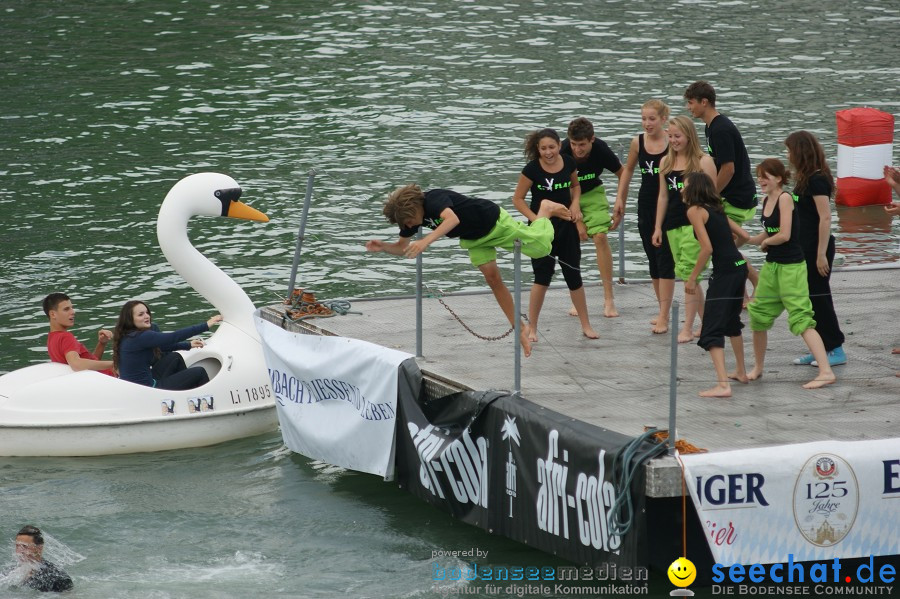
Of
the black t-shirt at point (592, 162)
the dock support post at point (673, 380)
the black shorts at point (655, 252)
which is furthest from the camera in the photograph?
the black t-shirt at point (592, 162)

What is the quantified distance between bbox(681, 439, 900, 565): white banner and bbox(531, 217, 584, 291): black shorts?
3343 mm

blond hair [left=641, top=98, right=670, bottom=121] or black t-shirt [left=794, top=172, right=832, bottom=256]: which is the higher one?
blond hair [left=641, top=98, right=670, bottom=121]

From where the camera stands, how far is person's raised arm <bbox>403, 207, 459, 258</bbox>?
31.0 feet

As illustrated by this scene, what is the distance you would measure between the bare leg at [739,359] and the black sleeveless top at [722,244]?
0.53 m

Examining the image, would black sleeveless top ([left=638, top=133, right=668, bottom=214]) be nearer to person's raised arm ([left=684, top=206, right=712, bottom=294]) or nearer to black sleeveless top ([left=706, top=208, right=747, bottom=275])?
person's raised arm ([left=684, top=206, right=712, bottom=294])

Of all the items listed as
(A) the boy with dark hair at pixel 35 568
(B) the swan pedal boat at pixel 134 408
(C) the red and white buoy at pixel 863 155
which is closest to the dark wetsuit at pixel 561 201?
(B) the swan pedal boat at pixel 134 408

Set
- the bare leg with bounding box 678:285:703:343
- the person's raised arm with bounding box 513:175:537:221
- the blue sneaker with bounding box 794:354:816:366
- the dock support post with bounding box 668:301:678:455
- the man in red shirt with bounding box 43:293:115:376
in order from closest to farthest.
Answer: the dock support post with bounding box 668:301:678:455 < the blue sneaker with bounding box 794:354:816:366 < the bare leg with bounding box 678:285:703:343 < the person's raised arm with bounding box 513:175:537:221 < the man in red shirt with bounding box 43:293:115:376

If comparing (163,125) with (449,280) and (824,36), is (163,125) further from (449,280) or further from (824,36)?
(824,36)

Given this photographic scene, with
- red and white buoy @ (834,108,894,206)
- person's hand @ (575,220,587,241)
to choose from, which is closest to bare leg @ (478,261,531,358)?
person's hand @ (575,220,587,241)

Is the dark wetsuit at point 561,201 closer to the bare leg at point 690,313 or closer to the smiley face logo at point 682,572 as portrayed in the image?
the bare leg at point 690,313

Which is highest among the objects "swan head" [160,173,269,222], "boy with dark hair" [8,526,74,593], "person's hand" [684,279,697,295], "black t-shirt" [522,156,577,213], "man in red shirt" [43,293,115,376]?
"black t-shirt" [522,156,577,213]

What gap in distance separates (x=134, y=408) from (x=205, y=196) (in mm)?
2283

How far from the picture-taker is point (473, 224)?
1013 centimetres

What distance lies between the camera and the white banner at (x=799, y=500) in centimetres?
770
